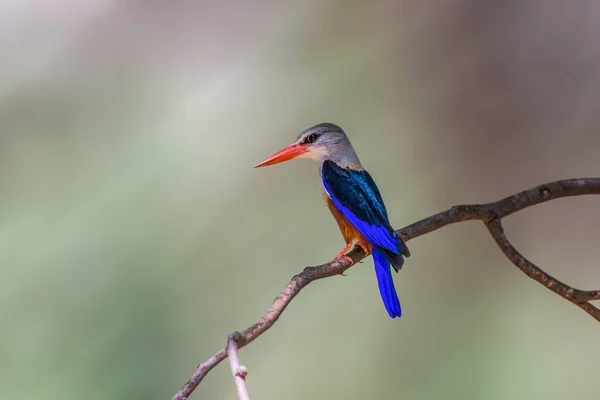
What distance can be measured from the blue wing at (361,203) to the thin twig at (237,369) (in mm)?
645

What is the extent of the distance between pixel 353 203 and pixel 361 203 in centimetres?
2

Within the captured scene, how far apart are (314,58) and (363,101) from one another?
28cm

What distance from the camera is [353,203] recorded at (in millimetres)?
1666

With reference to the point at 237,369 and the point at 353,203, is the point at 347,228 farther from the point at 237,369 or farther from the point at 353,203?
the point at 237,369

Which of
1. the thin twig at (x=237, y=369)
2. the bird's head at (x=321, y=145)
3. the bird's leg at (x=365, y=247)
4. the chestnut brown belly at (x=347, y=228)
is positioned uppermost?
the bird's head at (x=321, y=145)

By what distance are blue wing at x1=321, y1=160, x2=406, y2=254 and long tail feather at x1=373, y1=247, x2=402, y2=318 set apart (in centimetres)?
4

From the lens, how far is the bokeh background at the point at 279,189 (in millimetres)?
2375

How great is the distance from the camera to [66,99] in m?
2.46

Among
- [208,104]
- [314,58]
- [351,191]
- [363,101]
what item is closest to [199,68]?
[208,104]

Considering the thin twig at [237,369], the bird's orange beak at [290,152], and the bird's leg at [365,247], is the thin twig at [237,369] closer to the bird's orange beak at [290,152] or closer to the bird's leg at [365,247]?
the bird's leg at [365,247]

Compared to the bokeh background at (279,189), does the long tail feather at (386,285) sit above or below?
below

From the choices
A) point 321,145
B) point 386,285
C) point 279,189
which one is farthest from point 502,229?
point 279,189

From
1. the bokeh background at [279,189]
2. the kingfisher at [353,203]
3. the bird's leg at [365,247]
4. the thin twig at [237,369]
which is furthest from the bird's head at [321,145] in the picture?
the thin twig at [237,369]

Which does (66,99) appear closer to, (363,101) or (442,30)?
(363,101)
